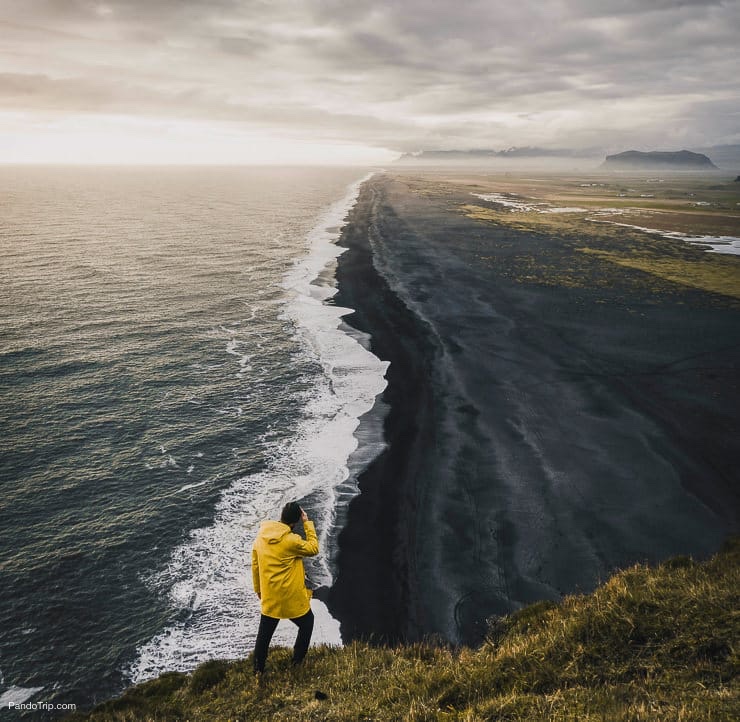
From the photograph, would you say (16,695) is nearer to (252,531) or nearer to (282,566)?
(252,531)

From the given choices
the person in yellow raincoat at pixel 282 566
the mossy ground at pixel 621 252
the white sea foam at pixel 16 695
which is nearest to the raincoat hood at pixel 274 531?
the person in yellow raincoat at pixel 282 566

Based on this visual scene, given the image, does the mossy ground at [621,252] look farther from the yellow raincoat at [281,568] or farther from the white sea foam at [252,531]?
the yellow raincoat at [281,568]

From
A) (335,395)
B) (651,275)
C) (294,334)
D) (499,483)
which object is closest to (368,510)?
(499,483)

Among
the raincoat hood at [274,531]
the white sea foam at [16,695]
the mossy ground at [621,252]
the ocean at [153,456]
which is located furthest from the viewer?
the mossy ground at [621,252]

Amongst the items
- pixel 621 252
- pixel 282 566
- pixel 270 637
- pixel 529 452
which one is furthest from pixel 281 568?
pixel 621 252

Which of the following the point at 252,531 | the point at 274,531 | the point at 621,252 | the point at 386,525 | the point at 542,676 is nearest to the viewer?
the point at 542,676

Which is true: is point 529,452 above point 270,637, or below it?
below

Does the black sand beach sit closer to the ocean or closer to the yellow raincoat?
the ocean
